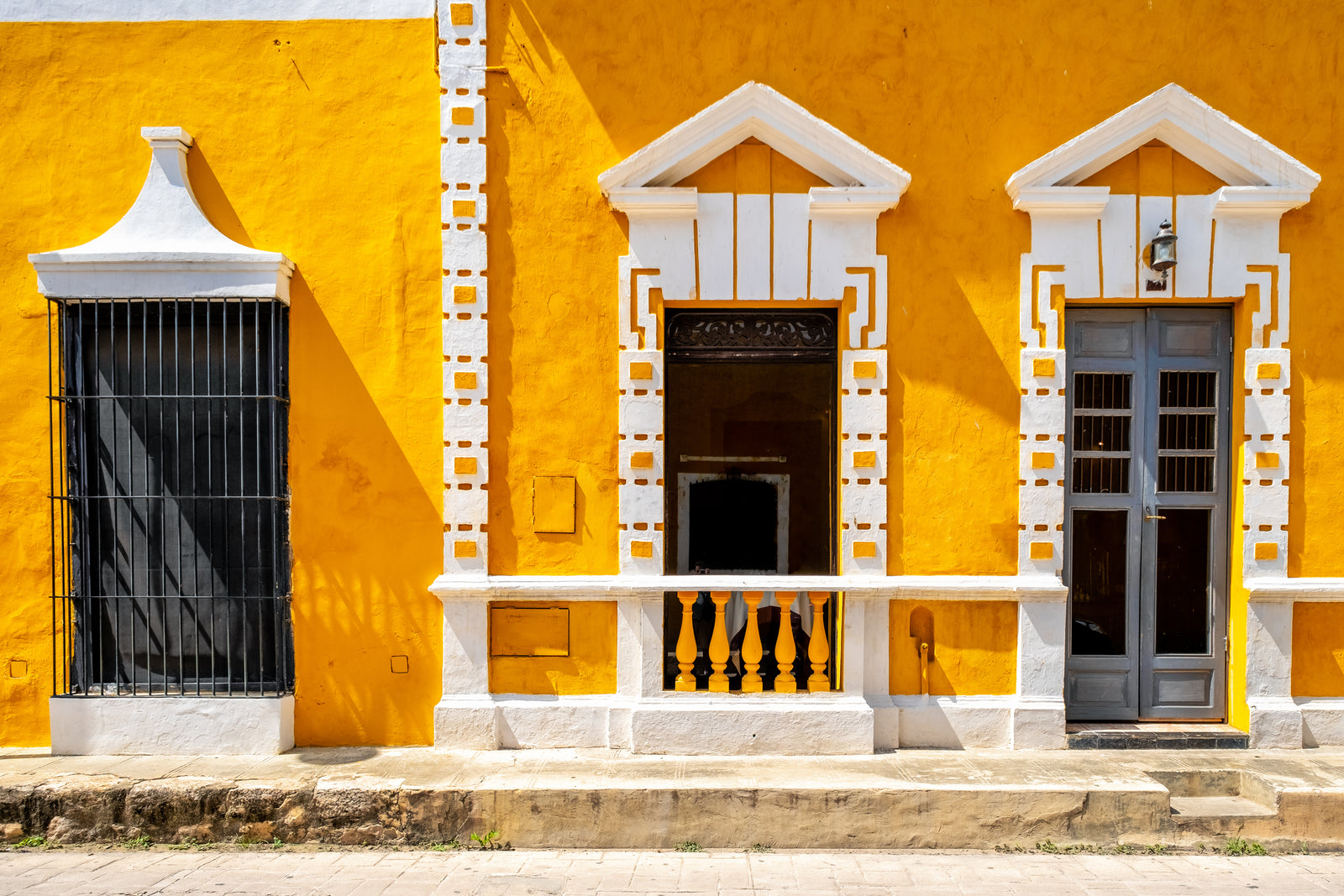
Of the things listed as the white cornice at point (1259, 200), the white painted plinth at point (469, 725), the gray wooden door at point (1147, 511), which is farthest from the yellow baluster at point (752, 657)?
the white cornice at point (1259, 200)

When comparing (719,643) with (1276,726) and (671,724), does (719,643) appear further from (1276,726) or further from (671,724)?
(1276,726)

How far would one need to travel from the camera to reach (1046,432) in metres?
5.75

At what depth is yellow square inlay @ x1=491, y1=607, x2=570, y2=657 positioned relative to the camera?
5.83 meters

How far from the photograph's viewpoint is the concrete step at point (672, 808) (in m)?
4.99

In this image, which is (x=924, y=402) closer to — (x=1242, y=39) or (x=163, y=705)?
(x=1242, y=39)

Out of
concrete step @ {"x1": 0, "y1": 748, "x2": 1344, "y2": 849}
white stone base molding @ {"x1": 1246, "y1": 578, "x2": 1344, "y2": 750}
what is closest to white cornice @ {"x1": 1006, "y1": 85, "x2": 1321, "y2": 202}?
white stone base molding @ {"x1": 1246, "y1": 578, "x2": 1344, "y2": 750}

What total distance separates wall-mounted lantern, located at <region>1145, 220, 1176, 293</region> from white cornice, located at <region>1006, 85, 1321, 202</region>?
0.56 meters

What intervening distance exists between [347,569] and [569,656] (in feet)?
5.13

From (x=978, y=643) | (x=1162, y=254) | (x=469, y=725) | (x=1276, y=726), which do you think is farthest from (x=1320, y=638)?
(x=469, y=725)

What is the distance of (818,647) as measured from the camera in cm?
573

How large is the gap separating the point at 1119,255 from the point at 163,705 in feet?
22.1

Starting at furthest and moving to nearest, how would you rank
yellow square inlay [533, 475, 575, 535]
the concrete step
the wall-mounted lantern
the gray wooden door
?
the gray wooden door < yellow square inlay [533, 475, 575, 535] < the wall-mounted lantern < the concrete step

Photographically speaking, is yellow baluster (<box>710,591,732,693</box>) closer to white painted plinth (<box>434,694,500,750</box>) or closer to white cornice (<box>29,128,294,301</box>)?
white painted plinth (<box>434,694,500,750</box>)

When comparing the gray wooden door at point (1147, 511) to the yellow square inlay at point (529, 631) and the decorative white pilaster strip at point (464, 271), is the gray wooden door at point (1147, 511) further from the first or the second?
the decorative white pilaster strip at point (464, 271)
